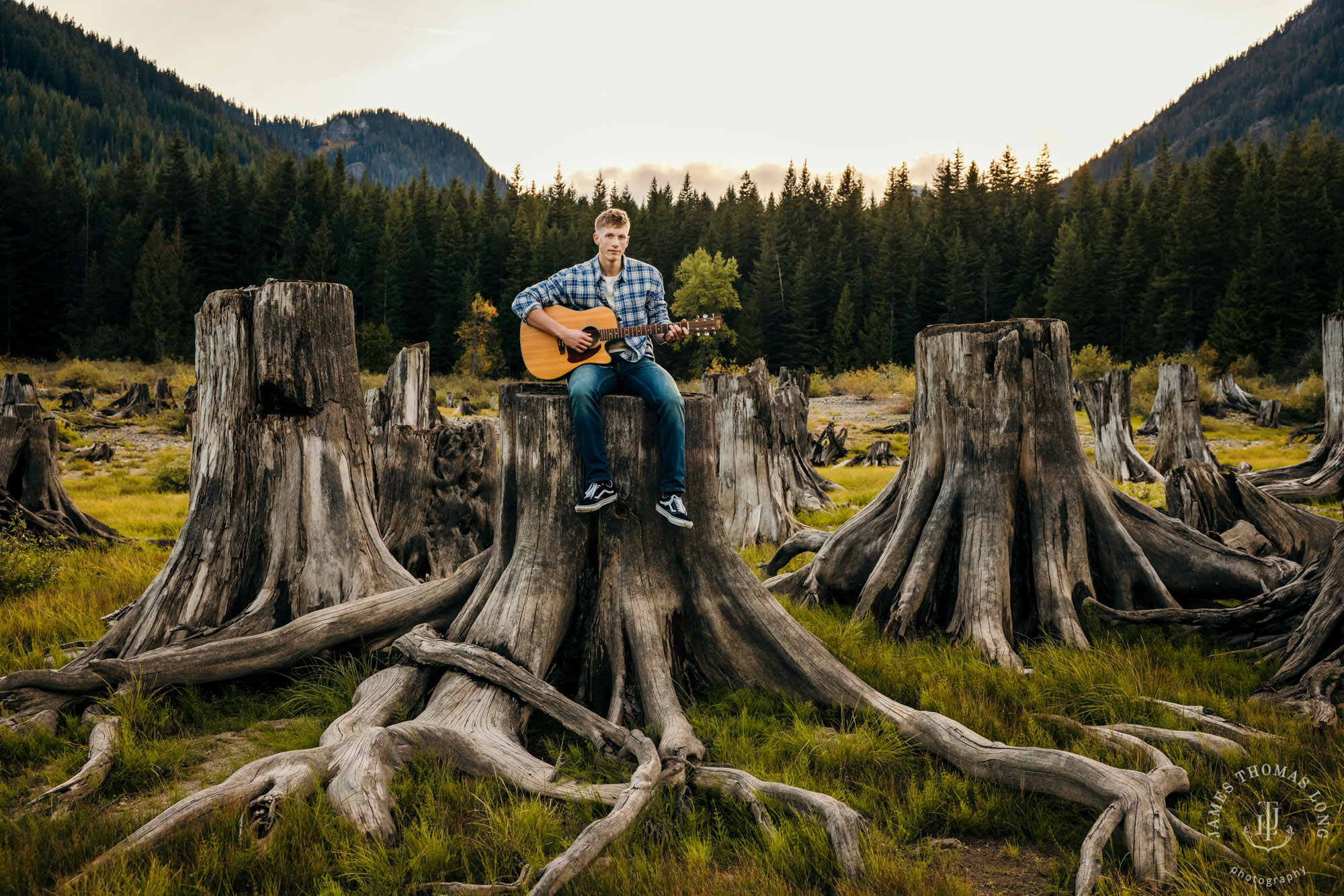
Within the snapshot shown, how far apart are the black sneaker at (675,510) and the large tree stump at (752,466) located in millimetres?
6902

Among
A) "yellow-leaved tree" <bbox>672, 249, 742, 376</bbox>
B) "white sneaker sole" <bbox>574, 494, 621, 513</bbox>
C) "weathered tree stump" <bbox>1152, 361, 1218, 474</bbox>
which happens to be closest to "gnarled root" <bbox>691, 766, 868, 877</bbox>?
"white sneaker sole" <bbox>574, 494, 621, 513</bbox>

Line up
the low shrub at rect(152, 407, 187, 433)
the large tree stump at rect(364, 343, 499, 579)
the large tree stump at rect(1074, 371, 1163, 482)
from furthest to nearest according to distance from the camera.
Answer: the low shrub at rect(152, 407, 187, 433) < the large tree stump at rect(1074, 371, 1163, 482) < the large tree stump at rect(364, 343, 499, 579)

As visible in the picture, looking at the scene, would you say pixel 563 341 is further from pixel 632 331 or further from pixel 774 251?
pixel 774 251

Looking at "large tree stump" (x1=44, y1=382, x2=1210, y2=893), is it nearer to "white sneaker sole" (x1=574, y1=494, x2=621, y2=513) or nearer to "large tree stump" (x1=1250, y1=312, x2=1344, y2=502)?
"white sneaker sole" (x1=574, y1=494, x2=621, y2=513)

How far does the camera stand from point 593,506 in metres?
4.05

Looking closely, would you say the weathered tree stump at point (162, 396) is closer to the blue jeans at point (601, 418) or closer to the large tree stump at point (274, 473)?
the large tree stump at point (274, 473)

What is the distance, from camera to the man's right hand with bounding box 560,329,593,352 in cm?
490

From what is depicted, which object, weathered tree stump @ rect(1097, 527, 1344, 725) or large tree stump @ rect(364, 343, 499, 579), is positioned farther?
large tree stump @ rect(364, 343, 499, 579)

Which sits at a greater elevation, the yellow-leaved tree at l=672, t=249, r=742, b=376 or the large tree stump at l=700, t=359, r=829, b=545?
the yellow-leaved tree at l=672, t=249, r=742, b=376

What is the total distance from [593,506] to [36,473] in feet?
28.9

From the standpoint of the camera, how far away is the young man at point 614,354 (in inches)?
162

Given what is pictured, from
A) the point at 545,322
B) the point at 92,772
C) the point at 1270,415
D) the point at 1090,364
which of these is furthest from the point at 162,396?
the point at 1090,364

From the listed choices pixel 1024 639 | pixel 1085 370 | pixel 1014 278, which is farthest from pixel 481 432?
pixel 1014 278

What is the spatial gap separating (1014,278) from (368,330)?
206 ft
